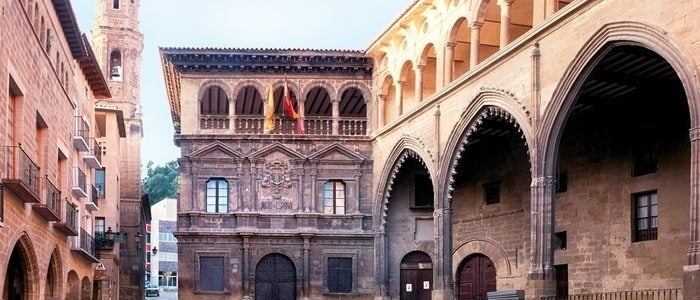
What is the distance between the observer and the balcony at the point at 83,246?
1158 inches

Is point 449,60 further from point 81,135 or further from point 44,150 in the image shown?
point 44,150

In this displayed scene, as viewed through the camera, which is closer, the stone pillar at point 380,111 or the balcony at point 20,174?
the balcony at point 20,174

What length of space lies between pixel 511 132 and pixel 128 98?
29770mm

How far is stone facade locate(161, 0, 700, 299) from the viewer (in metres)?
23.0

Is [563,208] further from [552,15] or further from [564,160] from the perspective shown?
[552,15]

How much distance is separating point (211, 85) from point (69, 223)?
38.4 ft

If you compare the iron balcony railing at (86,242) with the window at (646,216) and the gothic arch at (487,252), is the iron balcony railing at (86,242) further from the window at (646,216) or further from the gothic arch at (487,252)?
the window at (646,216)

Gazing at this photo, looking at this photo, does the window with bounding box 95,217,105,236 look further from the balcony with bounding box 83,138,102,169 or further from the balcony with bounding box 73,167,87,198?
the balcony with bounding box 73,167,87,198

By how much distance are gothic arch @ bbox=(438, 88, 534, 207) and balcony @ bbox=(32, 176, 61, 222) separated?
1090cm

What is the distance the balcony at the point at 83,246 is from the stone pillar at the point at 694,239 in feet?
57.7

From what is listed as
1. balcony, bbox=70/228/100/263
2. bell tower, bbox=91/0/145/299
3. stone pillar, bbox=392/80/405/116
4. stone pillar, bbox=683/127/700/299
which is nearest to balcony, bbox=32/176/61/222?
balcony, bbox=70/228/100/263

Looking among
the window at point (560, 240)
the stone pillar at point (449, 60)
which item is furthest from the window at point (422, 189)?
the window at point (560, 240)

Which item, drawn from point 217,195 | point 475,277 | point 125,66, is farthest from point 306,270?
point 125,66

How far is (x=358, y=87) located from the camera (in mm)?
38219
